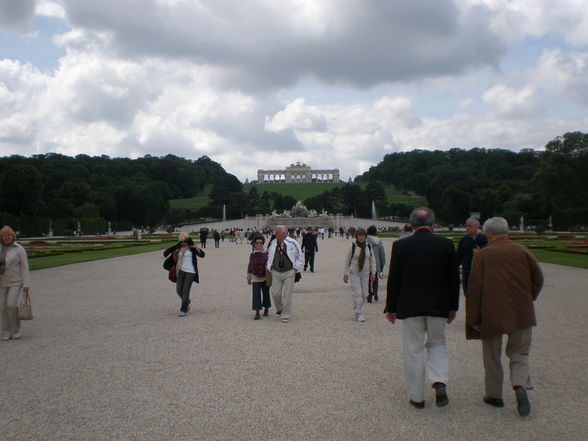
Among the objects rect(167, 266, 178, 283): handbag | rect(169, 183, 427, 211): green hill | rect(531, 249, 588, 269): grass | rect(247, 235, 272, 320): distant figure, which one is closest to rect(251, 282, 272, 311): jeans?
rect(247, 235, 272, 320): distant figure

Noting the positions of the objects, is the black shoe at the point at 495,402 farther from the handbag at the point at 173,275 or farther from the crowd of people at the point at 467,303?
the handbag at the point at 173,275

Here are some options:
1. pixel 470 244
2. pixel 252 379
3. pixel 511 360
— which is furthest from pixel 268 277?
pixel 511 360

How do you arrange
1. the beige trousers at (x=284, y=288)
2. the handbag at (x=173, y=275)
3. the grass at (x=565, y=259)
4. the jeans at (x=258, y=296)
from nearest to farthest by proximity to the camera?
the beige trousers at (x=284, y=288), the jeans at (x=258, y=296), the handbag at (x=173, y=275), the grass at (x=565, y=259)

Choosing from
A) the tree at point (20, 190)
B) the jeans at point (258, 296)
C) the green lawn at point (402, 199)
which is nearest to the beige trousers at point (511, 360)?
the jeans at point (258, 296)

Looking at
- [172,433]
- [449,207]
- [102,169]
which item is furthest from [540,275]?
[102,169]

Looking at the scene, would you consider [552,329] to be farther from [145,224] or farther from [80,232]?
[145,224]

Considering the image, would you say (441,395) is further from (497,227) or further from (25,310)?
(25,310)

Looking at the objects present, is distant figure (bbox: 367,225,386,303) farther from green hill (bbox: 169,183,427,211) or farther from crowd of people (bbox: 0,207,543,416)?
green hill (bbox: 169,183,427,211)

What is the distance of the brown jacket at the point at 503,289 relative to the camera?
4414 millimetres

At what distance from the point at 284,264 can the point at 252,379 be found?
11.1 feet

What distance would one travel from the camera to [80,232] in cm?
5709

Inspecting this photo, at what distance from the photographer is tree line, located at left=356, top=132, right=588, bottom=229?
52.4 m

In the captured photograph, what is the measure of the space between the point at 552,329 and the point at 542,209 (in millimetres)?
60170

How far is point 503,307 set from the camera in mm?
4410
